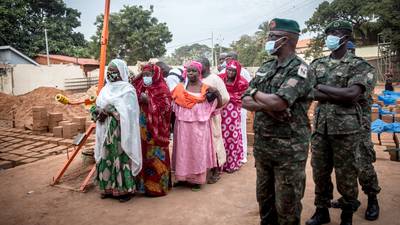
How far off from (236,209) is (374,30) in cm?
2941

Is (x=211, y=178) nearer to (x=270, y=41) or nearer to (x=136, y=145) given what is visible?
(x=136, y=145)

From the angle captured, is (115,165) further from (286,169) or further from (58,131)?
(58,131)

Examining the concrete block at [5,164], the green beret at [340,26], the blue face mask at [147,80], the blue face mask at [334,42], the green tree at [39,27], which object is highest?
the green tree at [39,27]

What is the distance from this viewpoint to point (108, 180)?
405 cm

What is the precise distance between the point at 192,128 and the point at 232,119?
44.1 inches

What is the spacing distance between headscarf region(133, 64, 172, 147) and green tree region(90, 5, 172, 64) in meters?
26.4

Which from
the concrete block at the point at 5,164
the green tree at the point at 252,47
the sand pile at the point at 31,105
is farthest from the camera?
the green tree at the point at 252,47

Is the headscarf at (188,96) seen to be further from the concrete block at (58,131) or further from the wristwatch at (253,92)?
the concrete block at (58,131)

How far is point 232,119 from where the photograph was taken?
532 cm

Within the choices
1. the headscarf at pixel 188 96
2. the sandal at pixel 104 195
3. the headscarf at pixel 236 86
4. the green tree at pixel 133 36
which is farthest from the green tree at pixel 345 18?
the sandal at pixel 104 195

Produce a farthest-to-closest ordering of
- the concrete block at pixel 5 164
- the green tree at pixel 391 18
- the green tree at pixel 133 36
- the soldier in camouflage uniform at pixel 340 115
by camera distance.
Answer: the green tree at pixel 133 36
the green tree at pixel 391 18
the concrete block at pixel 5 164
the soldier in camouflage uniform at pixel 340 115

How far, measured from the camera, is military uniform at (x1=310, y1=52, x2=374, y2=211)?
2.92m

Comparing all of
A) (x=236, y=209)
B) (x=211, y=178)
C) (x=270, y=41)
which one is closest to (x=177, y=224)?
(x=236, y=209)

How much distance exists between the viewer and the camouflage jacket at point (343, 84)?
2911 mm
